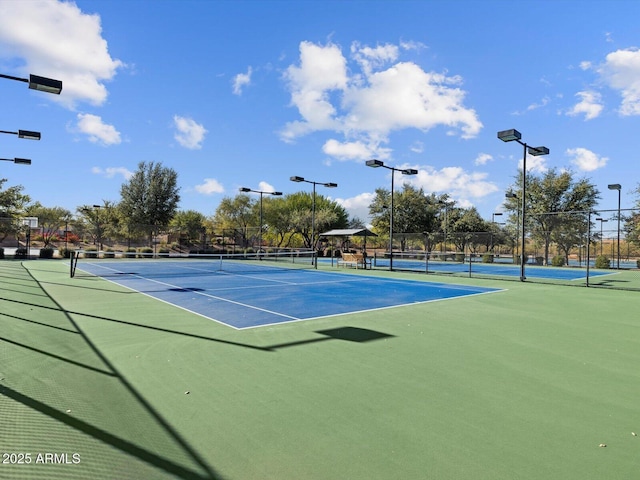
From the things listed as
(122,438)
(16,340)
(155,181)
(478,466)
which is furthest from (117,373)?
(155,181)

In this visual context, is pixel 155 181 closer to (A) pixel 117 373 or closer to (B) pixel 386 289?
(B) pixel 386 289

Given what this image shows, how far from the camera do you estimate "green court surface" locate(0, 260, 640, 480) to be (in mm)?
2662

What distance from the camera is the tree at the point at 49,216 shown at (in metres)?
38.0

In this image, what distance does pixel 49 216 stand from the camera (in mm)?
53719

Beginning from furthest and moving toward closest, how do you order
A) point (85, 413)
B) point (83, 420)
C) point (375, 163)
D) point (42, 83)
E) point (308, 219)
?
point (308, 219) → point (375, 163) → point (42, 83) → point (85, 413) → point (83, 420)

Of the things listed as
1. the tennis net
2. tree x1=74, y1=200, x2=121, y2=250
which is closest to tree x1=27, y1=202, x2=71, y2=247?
tree x1=74, y1=200, x2=121, y2=250

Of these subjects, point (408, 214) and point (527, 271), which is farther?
point (408, 214)

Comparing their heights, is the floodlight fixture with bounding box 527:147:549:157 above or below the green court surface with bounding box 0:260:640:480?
above

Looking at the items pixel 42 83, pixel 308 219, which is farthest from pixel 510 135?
pixel 308 219

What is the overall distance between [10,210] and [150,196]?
1179 centimetres

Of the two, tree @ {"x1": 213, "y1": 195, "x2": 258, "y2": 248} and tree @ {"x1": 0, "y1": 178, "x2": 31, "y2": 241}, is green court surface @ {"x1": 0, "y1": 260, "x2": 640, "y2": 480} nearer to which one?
tree @ {"x1": 0, "y1": 178, "x2": 31, "y2": 241}

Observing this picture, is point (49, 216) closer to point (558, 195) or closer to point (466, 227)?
point (466, 227)

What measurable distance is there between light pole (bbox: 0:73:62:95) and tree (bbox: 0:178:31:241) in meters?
28.3

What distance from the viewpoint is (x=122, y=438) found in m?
2.94
